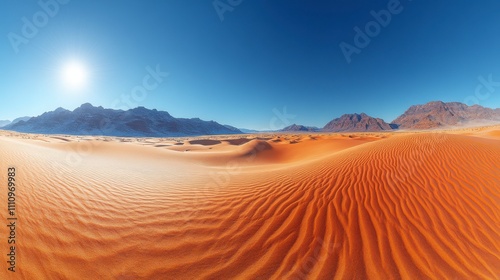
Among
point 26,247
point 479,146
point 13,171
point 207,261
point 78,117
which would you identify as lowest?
point 207,261

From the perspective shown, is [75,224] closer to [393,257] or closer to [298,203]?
[298,203]

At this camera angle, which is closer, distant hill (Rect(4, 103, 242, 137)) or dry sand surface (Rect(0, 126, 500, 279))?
dry sand surface (Rect(0, 126, 500, 279))

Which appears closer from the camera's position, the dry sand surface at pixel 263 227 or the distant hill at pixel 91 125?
the dry sand surface at pixel 263 227

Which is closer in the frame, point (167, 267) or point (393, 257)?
point (167, 267)

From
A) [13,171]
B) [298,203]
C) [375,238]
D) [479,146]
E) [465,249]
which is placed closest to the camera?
[465,249]

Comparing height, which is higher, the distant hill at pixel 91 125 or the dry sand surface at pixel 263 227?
the distant hill at pixel 91 125

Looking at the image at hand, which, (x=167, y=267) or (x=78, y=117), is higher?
(x=78, y=117)

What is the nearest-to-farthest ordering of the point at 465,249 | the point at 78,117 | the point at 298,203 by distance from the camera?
the point at 465,249 → the point at 298,203 → the point at 78,117

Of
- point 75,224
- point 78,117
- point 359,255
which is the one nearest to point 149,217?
point 75,224

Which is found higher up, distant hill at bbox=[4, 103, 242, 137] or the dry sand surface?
distant hill at bbox=[4, 103, 242, 137]

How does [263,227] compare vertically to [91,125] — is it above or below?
below

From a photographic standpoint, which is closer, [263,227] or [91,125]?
[263,227]

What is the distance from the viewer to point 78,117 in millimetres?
123875

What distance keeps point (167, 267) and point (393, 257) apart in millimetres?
3277
